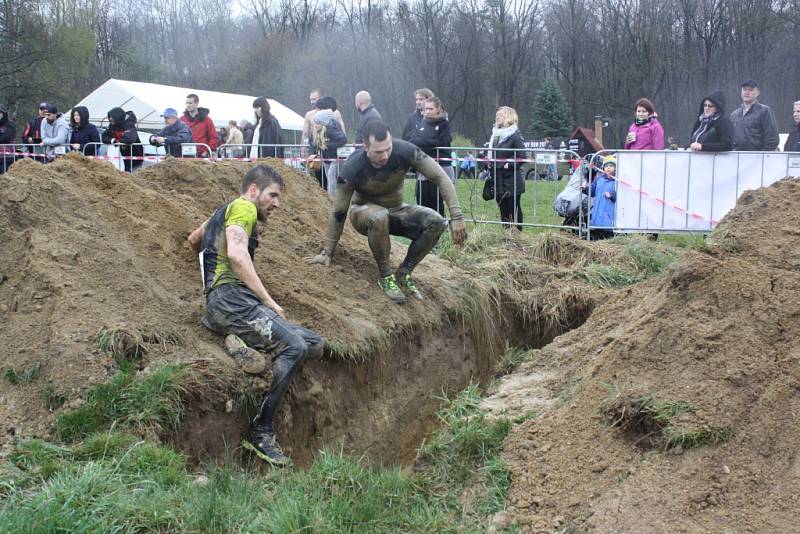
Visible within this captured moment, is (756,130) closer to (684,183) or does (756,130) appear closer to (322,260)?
(684,183)

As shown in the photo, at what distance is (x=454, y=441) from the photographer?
6.04 meters

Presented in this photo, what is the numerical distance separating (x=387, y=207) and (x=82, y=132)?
8.04 m

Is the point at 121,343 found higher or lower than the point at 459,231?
lower

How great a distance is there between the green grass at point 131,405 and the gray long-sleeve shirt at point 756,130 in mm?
8488

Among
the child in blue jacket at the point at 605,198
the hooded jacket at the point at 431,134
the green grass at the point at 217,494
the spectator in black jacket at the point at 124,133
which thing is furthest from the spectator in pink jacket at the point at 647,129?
the spectator in black jacket at the point at 124,133

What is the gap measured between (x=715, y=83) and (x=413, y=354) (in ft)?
91.0

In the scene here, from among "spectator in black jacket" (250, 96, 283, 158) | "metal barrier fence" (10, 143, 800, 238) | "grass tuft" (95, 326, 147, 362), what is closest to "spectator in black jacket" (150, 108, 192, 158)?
"metal barrier fence" (10, 143, 800, 238)

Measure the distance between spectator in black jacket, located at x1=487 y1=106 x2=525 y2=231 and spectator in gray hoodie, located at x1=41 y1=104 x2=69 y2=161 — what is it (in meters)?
7.38

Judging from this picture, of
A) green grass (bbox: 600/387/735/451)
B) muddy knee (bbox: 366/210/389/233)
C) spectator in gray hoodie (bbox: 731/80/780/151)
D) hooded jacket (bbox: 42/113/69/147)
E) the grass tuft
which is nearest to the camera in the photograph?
green grass (bbox: 600/387/735/451)

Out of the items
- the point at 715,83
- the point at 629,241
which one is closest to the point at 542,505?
the point at 629,241

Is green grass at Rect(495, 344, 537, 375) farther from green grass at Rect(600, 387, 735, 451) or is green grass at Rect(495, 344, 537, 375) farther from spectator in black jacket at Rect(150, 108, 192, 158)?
spectator in black jacket at Rect(150, 108, 192, 158)

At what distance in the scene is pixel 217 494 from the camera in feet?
14.4

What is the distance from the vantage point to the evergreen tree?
1453 inches

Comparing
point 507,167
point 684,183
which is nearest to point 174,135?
point 507,167
